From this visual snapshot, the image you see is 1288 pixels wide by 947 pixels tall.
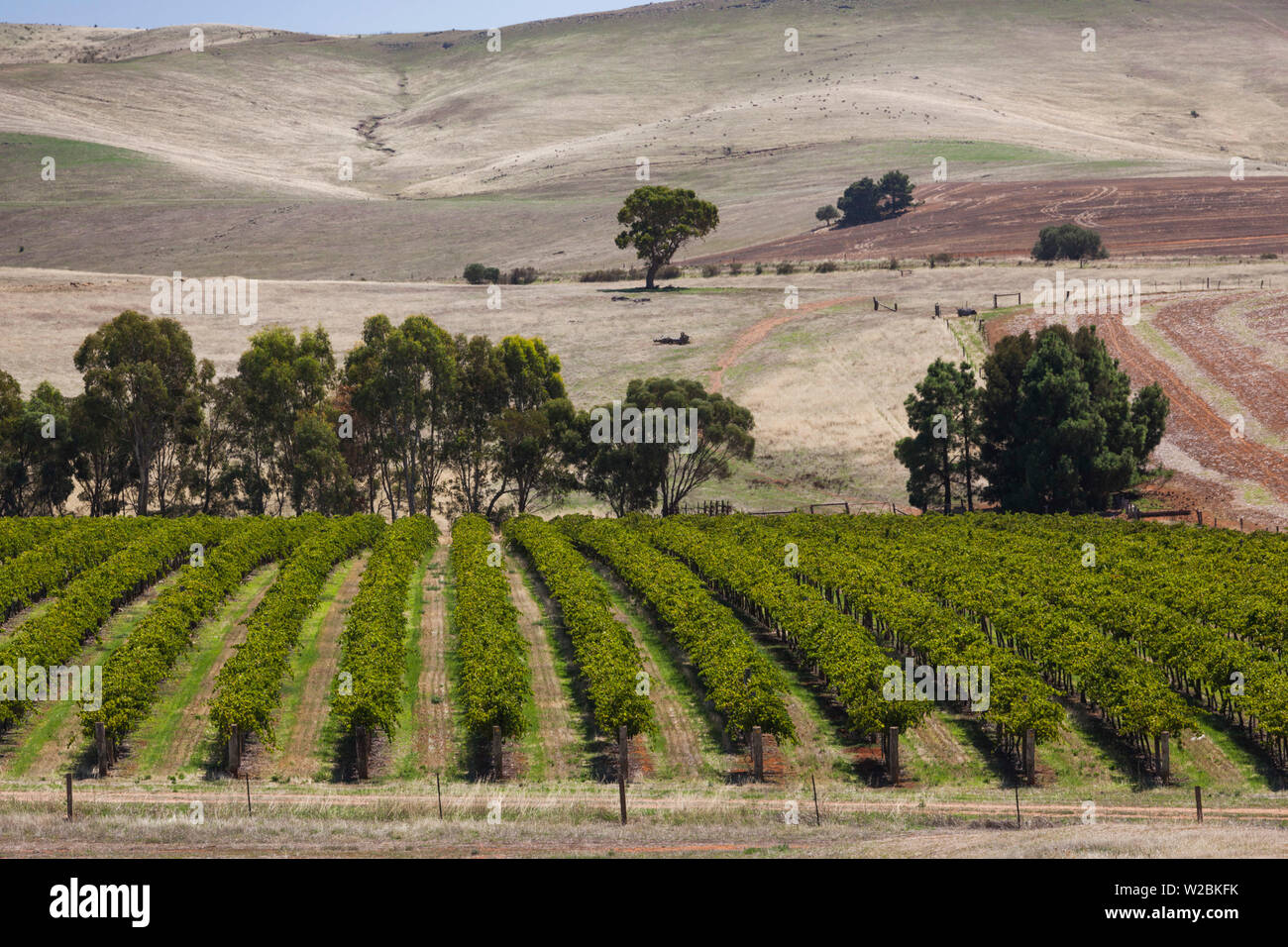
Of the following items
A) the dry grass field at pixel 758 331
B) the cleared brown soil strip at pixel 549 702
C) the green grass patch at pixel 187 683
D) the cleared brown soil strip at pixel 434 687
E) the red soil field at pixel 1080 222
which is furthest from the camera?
the red soil field at pixel 1080 222

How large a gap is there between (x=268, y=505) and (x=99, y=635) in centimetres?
4402

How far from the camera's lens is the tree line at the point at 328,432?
8112 cm

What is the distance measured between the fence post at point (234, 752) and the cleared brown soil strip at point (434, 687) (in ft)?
16.6


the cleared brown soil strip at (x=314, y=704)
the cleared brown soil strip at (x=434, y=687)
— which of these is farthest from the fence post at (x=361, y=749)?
the cleared brown soil strip at (x=434, y=687)

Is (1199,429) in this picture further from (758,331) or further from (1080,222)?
(1080,222)

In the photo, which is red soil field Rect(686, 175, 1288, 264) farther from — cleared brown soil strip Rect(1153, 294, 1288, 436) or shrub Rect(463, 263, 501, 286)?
cleared brown soil strip Rect(1153, 294, 1288, 436)

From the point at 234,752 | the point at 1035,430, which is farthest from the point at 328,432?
the point at 234,752

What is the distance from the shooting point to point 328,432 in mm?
81312

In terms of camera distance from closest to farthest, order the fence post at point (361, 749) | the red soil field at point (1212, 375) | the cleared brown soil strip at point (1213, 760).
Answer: the fence post at point (361, 749), the cleared brown soil strip at point (1213, 760), the red soil field at point (1212, 375)

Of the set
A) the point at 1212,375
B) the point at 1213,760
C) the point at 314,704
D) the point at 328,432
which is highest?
the point at 1212,375

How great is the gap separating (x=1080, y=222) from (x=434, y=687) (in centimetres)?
14227

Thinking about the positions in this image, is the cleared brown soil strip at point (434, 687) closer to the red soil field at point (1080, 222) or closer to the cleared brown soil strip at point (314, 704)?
the cleared brown soil strip at point (314, 704)

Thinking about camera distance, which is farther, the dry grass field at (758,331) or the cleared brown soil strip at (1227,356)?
the dry grass field at (758,331)

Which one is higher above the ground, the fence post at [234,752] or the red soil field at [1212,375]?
the red soil field at [1212,375]
